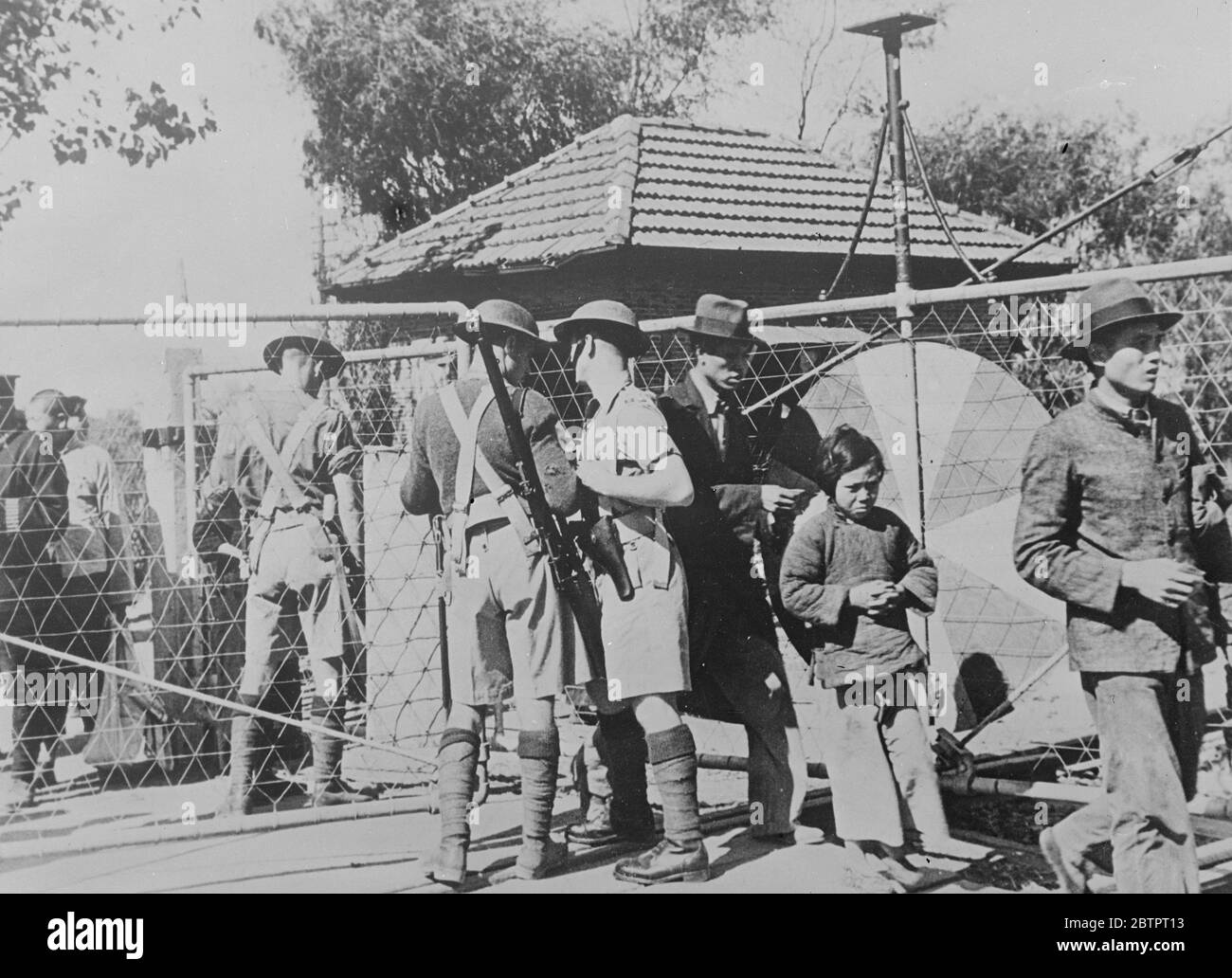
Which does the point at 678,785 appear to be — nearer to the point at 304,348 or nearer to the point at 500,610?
the point at 500,610

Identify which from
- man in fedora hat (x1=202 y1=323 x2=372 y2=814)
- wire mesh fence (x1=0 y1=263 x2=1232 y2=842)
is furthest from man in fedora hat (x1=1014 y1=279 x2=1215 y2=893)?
man in fedora hat (x1=202 y1=323 x2=372 y2=814)

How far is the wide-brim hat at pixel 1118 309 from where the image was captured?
13.8 ft

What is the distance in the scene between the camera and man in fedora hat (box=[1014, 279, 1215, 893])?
4012 millimetres

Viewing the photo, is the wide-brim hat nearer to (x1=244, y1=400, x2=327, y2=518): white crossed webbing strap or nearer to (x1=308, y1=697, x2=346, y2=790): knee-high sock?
(x1=244, y1=400, x2=327, y2=518): white crossed webbing strap

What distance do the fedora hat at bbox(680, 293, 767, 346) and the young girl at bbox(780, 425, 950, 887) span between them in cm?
62

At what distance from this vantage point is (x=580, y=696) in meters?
6.25

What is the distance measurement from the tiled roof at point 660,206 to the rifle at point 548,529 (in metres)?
3.35

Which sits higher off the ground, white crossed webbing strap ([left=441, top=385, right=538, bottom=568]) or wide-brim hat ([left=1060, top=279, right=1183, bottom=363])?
wide-brim hat ([left=1060, top=279, right=1183, bottom=363])

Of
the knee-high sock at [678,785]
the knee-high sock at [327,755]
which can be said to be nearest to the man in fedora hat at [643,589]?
the knee-high sock at [678,785]

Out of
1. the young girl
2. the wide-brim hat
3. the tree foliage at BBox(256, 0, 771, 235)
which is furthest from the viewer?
the tree foliage at BBox(256, 0, 771, 235)

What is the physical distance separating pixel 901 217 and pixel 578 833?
10.1ft

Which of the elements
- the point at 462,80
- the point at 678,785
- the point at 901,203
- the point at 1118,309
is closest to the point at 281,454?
the point at 678,785

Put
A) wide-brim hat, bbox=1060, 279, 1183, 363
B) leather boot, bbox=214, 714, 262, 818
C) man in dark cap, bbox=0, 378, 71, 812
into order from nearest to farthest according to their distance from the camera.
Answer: wide-brim hat, bbox=1060, 279, 1183, 363 < leather boot, bbox=214, 714, 262, 818 < man in dark cap, bbox=0, 378, 71, 812
